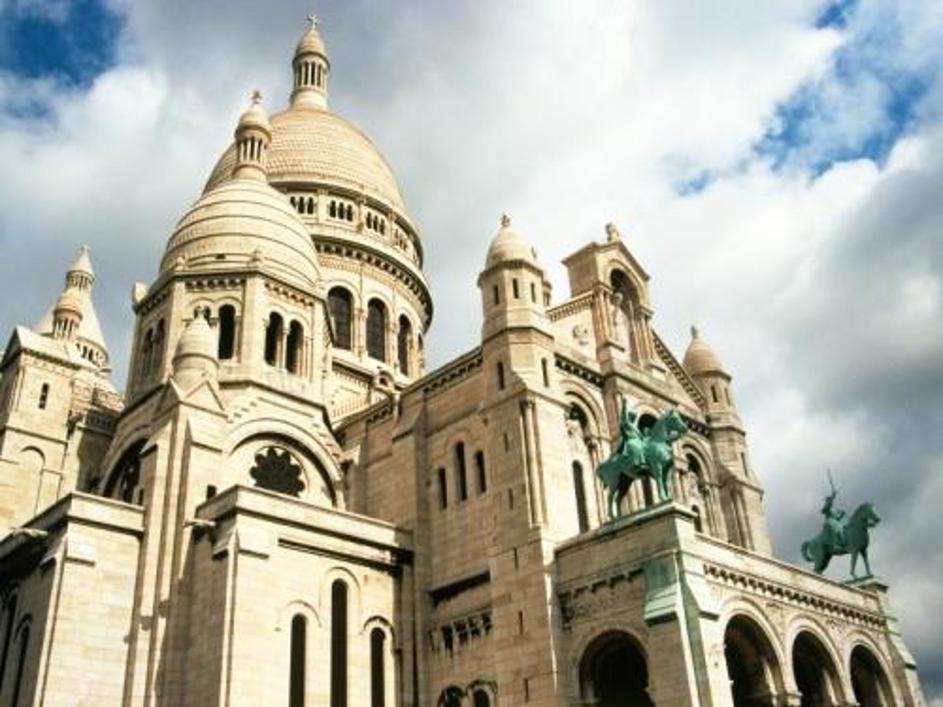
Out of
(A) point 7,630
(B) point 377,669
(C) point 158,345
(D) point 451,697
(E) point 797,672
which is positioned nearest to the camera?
→ (A) point 7,630

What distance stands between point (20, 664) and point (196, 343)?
1216 cm

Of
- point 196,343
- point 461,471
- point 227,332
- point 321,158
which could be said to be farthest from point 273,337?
point 321,158

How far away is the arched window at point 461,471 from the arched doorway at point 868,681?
47.3 ft

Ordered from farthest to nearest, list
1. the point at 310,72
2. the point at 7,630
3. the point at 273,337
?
the point at 310,72
the point at 273,337
the point at 7,630

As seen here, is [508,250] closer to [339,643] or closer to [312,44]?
[339,643]

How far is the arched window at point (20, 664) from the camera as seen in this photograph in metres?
27.9

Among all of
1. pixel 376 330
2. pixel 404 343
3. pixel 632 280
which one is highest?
pixel 404 343

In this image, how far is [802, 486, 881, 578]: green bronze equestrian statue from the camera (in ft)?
114

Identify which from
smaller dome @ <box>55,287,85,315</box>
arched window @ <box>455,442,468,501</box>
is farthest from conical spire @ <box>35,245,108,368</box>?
arched window @ <box>455,442,468,501</box>

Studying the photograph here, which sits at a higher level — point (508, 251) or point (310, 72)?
point (310, 72)

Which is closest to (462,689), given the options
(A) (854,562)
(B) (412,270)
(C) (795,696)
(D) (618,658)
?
(D) (618,658)

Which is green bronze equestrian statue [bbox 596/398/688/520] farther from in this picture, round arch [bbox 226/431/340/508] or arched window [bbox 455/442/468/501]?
round arch [bbox 226/431/340/508]

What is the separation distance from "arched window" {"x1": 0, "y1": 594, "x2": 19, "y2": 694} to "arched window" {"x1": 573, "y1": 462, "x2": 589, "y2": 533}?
737 inches

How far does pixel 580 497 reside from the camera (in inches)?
1312
